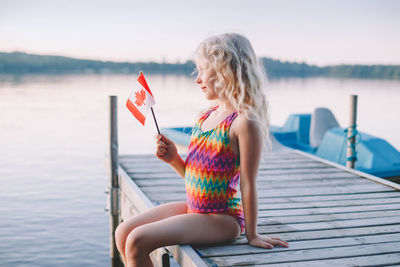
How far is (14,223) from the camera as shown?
8.07 m

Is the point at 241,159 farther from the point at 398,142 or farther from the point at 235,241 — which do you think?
the point at 398,142

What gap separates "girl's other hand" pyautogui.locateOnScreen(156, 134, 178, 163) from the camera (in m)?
2.67

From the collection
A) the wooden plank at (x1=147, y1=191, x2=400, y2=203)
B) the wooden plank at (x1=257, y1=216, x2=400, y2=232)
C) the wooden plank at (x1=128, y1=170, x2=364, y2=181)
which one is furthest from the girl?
the wooden plank at (x1=128, y1=170, x2=364, y2=181)

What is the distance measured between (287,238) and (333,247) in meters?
0.31

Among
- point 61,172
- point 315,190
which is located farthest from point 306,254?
point 61,172

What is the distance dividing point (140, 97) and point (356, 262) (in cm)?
165

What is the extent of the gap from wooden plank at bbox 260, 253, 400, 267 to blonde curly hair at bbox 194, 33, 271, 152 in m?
0.76

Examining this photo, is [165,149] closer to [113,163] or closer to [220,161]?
[220,161]

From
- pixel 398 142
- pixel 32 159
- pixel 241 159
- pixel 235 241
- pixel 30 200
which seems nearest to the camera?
pixel 241 159

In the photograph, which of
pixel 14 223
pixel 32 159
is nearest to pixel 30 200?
pixel 14 223

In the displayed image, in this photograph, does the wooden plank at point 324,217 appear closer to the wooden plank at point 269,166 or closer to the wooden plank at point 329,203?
the wooden plank at point 329,203

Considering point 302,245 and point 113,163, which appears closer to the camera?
point 302,245

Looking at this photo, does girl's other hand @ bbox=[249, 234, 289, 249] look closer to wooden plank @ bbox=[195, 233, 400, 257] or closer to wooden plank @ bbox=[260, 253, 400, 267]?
wooden plank @ bbox=[195, 233, 400, 257]

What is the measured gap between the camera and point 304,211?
3643 mm
